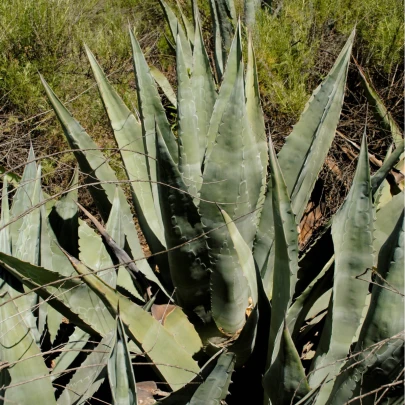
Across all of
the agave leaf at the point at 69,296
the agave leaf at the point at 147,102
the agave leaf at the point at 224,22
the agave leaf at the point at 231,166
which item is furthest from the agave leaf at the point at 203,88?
the agave leaf at the point at 224,22

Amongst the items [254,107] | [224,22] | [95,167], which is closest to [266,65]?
[224,22]

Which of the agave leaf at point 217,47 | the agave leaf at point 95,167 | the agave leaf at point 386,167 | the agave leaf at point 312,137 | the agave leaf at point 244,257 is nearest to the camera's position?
the agave leaf at point 244,257

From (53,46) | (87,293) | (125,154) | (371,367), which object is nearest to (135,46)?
(125,154)

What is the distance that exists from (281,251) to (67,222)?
2.97 feet

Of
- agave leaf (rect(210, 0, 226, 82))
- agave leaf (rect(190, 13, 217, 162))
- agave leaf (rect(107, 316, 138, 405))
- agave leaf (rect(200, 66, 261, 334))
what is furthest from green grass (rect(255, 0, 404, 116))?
agave leaf (rect(107, 316, 138, 405))

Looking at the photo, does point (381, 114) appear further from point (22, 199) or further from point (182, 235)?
point (22, 199)

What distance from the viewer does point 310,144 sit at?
1825 millimetres

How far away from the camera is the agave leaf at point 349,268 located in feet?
4.50

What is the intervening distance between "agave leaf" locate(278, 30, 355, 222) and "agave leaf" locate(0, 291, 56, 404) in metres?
0.92

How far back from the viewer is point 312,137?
1.82m

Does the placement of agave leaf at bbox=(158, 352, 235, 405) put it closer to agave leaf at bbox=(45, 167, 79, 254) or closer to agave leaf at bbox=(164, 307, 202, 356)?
agave leaf at bbox=(164, 307, 202, 356)

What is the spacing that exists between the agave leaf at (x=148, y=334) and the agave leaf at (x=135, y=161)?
0.50 m

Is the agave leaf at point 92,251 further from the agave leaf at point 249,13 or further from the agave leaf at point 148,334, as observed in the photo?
the agave leaf at point 249,13

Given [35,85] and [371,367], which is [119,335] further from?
[35,85]
